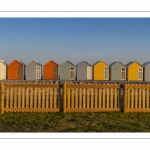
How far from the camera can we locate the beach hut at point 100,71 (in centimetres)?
3009

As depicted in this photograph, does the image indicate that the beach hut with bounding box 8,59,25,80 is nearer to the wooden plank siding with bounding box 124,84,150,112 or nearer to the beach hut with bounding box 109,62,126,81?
the beach hut with bounding box 109,62,126,81

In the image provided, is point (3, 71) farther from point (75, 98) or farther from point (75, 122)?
point (75, 122)

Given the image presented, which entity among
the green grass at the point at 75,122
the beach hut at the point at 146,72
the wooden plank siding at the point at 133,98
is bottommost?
the green grass at the point at 75,122

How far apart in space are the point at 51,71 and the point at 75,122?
22.3 meters

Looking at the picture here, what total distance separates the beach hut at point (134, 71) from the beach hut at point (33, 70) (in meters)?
10.5

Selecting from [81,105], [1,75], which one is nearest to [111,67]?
[1,75]

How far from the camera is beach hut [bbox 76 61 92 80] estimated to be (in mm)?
30016

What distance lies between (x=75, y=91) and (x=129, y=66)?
21265 millimetres

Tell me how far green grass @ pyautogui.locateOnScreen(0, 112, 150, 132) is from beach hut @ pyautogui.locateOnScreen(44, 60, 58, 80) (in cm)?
2050

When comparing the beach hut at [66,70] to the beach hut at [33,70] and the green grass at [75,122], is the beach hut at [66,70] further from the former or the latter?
the green grass at [75,122]

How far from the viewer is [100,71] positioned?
30.2 meters

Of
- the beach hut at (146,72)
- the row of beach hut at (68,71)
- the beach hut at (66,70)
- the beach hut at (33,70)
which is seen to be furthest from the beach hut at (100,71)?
the beach hut at (33,70)

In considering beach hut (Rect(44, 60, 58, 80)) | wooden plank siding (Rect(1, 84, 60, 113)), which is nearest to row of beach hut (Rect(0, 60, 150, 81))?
beach hut (Rect(44, 60, 58, 80))

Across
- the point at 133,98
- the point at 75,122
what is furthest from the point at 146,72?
the point at 75,122
